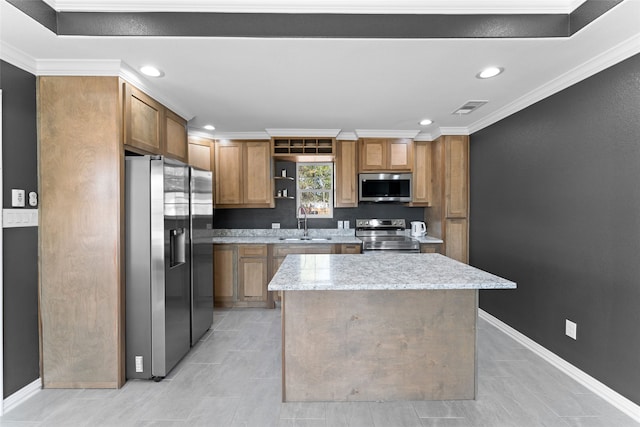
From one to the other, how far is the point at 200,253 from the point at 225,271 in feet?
3.43

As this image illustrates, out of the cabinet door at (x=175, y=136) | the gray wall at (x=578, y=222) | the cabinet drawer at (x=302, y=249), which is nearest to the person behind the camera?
the gray wall at (x=578, y=222)

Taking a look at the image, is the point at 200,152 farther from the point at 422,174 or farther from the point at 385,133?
the point at 422,174

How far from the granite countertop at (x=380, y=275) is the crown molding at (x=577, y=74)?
1.64 meters

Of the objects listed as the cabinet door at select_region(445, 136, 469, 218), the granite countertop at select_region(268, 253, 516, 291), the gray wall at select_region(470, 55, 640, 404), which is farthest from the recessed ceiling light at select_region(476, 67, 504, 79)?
the cabinet door at select_region(445, 136, 469, 218)

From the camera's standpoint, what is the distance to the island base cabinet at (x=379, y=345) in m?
2.05

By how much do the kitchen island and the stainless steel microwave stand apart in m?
2.39

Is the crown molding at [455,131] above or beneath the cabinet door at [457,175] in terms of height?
above

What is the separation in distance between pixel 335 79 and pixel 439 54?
2.60 ft

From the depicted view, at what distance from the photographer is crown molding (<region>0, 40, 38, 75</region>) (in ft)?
6.48

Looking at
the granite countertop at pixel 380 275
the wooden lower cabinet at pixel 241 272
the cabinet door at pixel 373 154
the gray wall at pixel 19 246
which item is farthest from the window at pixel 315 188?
the gray wall at pixel 19 246

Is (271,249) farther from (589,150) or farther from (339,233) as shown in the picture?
(589,150)

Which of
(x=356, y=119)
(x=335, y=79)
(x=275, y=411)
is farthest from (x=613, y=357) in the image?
(x=356, y=119)

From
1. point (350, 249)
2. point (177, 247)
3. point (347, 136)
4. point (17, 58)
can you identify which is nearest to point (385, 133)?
point (347, 136)

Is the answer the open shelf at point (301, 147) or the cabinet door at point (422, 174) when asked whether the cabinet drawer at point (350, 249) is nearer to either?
the cabinet door at point (422, 174)
